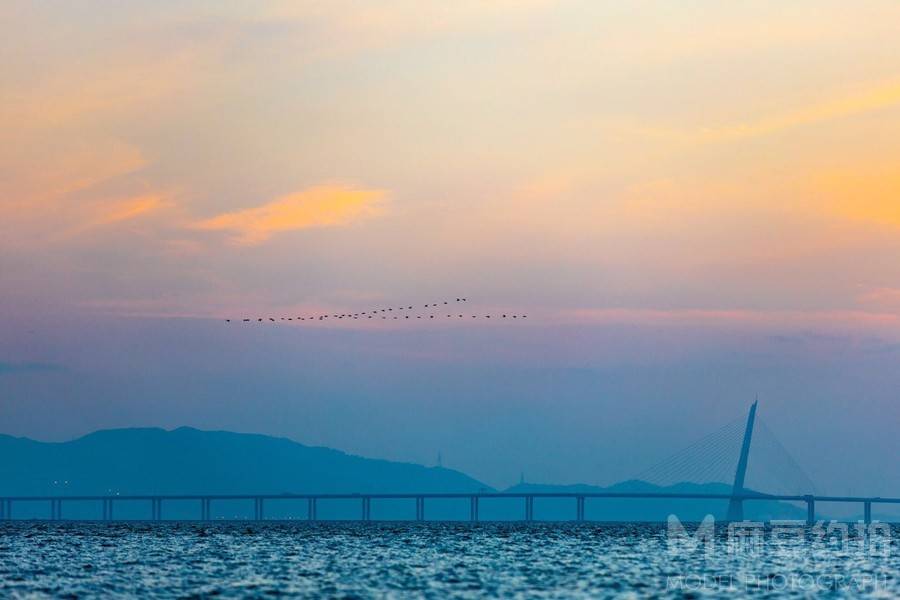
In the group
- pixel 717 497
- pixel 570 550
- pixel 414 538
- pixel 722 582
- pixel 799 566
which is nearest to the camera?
pixel 722 582

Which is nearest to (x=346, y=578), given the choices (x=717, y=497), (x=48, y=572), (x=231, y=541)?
(x=48, y=572)

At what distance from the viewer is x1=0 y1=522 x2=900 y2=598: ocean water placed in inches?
2837

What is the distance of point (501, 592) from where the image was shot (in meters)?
71.4

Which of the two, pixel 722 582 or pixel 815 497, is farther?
pixel 815 497

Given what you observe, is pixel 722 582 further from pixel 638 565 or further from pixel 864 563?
pixel 864 563

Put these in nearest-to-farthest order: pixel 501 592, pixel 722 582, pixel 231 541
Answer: pixel 501 592, pixel 722 582, pixel 231 541

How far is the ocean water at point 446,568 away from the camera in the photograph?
72062mm

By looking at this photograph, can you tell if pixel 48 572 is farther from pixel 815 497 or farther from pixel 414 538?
pixel 815 497

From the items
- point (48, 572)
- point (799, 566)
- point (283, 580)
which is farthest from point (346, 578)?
point (799, 566)

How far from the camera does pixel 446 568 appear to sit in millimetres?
90500

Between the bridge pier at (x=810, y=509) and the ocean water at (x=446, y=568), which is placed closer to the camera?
the ocean water at (x=446, y=568)

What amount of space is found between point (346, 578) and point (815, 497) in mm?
120522

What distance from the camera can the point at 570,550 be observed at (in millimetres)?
118250

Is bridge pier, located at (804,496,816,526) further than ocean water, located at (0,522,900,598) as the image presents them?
Yes
